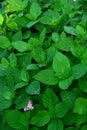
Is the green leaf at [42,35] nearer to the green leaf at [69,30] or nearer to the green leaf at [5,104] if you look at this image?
the green leaf at [69,30]

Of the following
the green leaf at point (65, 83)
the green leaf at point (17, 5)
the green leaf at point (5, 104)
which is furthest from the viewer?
the green leaf at point (17, 5)

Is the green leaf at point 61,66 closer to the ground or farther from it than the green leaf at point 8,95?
farther from it

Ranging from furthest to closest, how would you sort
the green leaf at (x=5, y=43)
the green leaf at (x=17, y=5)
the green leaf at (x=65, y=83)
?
the green leaf at (x=17, y=5), the green leaf at (x=5, y=43), the green leaf at (x=65, y=83)

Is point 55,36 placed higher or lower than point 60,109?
higher

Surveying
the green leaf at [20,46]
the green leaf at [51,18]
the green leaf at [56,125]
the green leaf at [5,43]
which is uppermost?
the green leaf at [51,18]

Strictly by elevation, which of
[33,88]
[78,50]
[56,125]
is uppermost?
[78,50]

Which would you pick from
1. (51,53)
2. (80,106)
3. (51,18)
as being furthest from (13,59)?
(80,106)

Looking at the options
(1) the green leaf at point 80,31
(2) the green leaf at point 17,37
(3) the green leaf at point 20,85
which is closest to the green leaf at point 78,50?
(1) the green leaf at point 80,31

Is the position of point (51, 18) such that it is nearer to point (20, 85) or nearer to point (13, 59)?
point (13, 59)

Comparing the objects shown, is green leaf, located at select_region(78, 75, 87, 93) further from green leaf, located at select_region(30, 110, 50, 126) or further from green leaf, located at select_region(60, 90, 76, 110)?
green leaf, located at select_region(30, 110, 50, 126)
